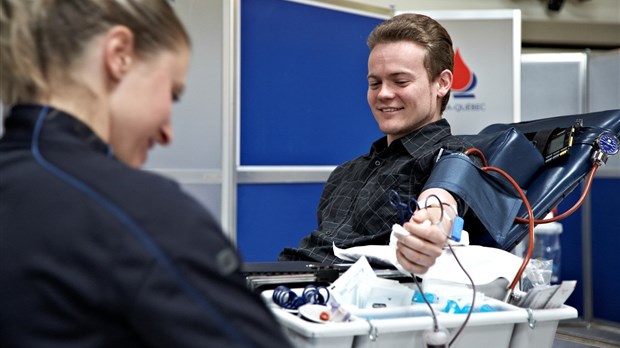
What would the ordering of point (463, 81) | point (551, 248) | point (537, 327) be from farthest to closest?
point (551, 248)
point (463, 81)
point (537, 327)

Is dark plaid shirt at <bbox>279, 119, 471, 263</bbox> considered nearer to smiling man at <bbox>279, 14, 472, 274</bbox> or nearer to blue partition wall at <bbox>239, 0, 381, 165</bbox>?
smiling man at <bbox>279, 14, 472, 274</bbox>

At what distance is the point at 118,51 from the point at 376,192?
4.00ft

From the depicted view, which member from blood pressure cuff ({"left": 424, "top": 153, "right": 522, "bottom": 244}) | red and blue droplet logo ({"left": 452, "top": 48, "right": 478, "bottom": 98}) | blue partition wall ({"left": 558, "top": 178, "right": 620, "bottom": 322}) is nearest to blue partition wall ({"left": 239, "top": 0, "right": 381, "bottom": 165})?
red and blue droplet logo ({"left": 452, "top": 48, "right": 478, "bottom": 98})

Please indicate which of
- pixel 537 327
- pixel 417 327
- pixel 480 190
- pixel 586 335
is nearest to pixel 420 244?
pixel 417 327

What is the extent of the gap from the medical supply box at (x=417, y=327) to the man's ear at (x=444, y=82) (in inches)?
30.7

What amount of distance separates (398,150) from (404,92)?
17 cm

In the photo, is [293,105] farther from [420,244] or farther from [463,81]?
[420,244]

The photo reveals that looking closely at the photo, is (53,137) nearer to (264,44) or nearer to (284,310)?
(284,310)

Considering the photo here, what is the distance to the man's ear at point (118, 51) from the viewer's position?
2.34 ft

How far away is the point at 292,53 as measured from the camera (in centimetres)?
362

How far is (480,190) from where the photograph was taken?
65.6 inches

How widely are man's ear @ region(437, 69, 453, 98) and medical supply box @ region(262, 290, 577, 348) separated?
780mm

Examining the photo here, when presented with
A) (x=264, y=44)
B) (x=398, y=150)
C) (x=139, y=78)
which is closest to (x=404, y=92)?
(x=398, y=150)

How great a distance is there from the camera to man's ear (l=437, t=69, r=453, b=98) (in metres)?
1.95
